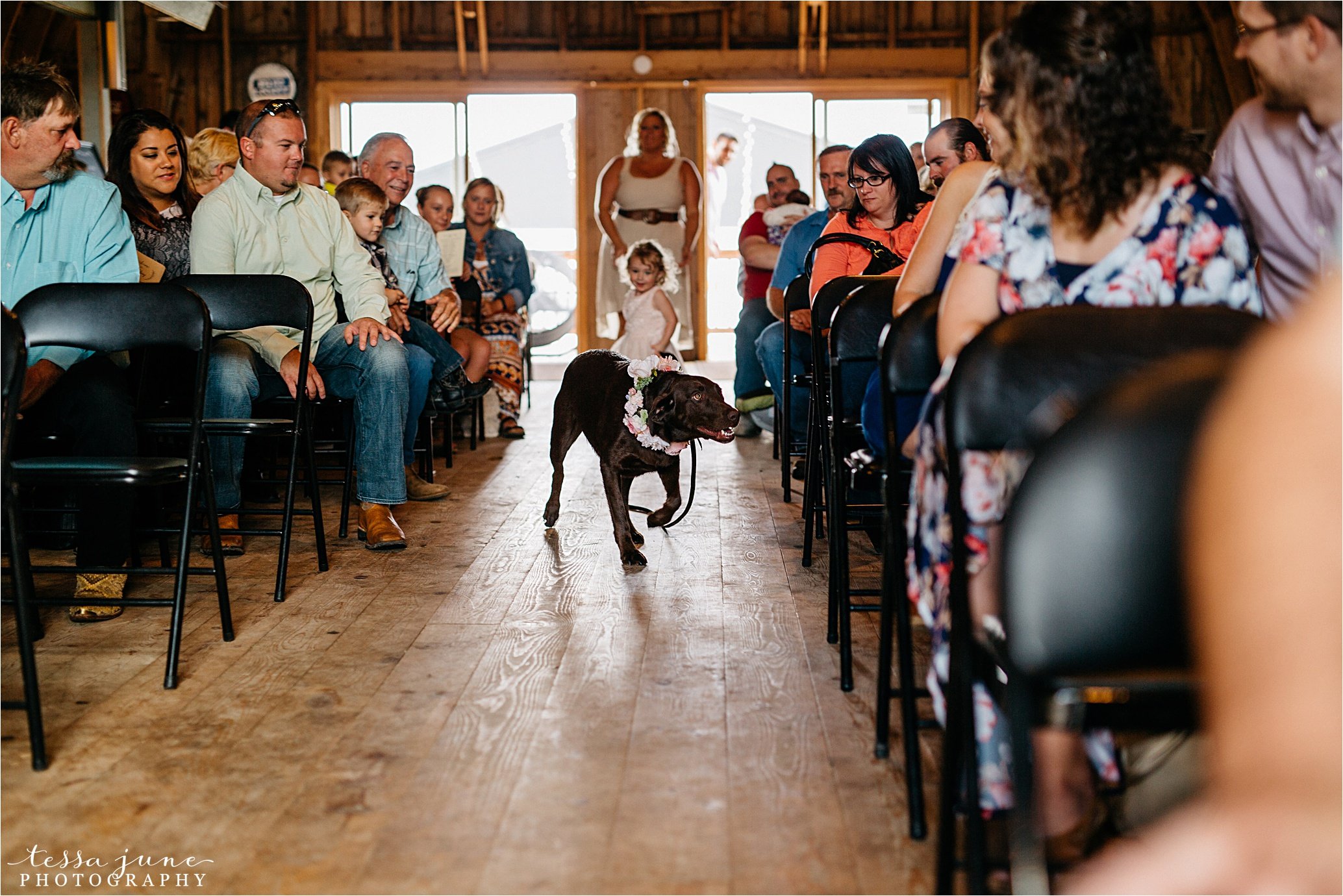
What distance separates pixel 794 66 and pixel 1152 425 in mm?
10285

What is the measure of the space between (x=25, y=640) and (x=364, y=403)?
1.84 m

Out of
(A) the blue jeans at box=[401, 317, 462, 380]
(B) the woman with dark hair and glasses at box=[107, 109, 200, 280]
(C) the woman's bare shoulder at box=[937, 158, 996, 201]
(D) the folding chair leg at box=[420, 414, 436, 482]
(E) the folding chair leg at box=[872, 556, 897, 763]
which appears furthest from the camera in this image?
(D) the folding chair leg at box=[420, 414, 436, 482]

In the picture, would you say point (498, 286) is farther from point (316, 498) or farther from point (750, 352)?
point (316, 498)

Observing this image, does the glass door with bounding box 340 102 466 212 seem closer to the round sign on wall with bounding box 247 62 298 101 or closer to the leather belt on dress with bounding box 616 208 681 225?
the round sign on wall with bounding box 247 62 298 101

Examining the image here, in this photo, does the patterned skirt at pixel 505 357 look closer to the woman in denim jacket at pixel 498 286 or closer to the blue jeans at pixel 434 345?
the woman in denim jacket at pixel 498 286

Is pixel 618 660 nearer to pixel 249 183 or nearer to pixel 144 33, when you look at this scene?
pixel 249 183

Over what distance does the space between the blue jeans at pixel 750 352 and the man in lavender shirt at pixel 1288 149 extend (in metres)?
3.94

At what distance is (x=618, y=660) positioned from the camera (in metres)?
2.57

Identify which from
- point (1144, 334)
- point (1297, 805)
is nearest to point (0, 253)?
point (1144, 334)

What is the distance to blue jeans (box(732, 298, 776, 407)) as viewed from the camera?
19.3ft

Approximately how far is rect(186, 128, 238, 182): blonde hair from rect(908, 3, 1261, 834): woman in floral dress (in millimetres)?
3690

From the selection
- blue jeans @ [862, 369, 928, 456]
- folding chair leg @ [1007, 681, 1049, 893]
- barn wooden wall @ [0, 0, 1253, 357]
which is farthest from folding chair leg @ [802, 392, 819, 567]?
barn wooden wall @ [0, 0, 1253, 357]

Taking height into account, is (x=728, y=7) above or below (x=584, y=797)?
above

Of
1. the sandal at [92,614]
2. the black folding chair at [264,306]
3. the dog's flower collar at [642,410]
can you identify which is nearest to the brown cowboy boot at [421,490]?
the black folding chair at [264,306]
